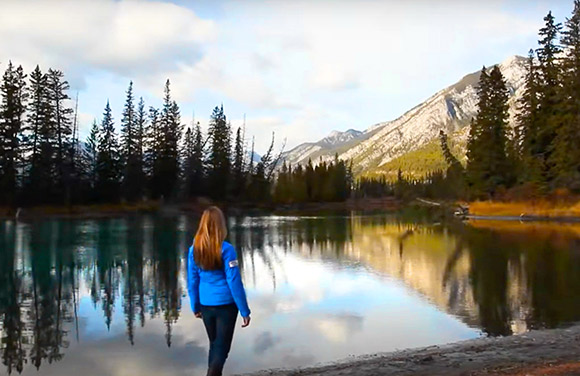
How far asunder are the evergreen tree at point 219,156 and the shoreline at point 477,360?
2765 inches

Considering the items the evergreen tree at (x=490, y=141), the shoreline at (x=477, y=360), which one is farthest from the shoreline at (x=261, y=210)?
the shoreline at (x=477, y=360)

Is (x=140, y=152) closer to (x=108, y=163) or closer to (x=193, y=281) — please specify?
(x=108, y=163)

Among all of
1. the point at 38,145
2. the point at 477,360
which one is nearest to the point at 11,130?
the point at 38,145

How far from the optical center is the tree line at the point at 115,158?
5859cm

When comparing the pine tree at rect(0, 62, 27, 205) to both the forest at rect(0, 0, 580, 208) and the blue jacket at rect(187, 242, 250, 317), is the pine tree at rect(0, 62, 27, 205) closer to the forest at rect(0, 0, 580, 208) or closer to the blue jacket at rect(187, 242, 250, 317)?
the forest at rect(0, 0, 580, 208)

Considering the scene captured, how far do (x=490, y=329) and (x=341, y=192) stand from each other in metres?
95.7

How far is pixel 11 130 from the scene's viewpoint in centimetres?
5919

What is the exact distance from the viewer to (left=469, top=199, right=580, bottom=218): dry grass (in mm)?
47969

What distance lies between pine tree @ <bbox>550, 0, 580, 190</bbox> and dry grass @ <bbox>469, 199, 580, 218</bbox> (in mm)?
1566

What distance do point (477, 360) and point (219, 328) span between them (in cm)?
441

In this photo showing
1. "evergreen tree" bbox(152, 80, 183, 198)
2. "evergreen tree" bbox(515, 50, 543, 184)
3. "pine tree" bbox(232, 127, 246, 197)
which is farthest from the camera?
"pine tree" bbox(232, 127, 246, 197)

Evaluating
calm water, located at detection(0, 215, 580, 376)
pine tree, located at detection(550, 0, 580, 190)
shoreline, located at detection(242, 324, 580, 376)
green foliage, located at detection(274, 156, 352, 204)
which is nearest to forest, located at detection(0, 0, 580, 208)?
pine tree, located at detection(550, 0, 580, 190)

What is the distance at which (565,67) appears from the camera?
179 ft

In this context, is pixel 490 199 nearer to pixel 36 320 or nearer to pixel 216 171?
pixel 216 171
